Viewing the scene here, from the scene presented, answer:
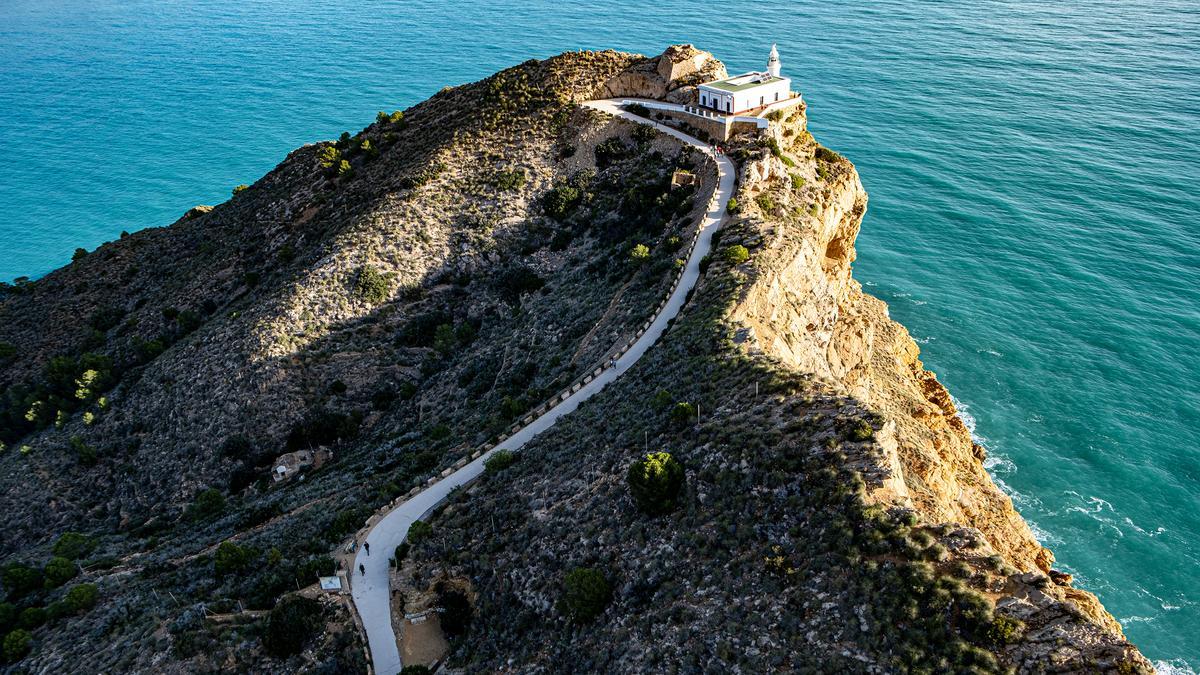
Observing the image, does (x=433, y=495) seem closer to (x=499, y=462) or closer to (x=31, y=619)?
(x=499, y=462)

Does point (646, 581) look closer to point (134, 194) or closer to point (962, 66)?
point (134, 194)

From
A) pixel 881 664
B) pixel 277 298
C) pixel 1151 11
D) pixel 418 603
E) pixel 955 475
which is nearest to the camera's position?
Answer: pixel 881 664

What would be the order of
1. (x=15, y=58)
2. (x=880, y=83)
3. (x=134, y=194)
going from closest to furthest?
(x=134, y=194) → (x=880, y=83) → (x=15, y=58)

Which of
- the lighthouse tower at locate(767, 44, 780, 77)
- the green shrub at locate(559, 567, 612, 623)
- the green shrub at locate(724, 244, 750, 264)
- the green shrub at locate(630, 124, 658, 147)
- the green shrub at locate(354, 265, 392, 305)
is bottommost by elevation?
the green shrub at locate(354, 265, 392, 305)

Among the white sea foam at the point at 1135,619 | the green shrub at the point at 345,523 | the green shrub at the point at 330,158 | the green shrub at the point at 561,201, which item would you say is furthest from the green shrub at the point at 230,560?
the white sea foam at the point at 1135,619

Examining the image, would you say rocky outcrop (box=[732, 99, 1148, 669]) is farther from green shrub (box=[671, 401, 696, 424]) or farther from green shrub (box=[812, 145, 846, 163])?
green shrub (box=[671, 401, 696, 424])

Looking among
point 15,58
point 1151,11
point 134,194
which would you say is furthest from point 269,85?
point 1151,11

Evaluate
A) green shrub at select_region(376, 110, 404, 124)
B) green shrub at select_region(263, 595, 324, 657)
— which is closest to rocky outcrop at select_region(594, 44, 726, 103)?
green shrub at select_region(376, 110, 404, 124)

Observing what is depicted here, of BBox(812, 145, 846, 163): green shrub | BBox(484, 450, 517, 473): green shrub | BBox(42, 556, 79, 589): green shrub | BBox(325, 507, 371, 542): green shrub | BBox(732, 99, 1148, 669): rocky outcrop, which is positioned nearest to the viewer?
BBox(732, 99, 1148, 669): rocky outcrop
